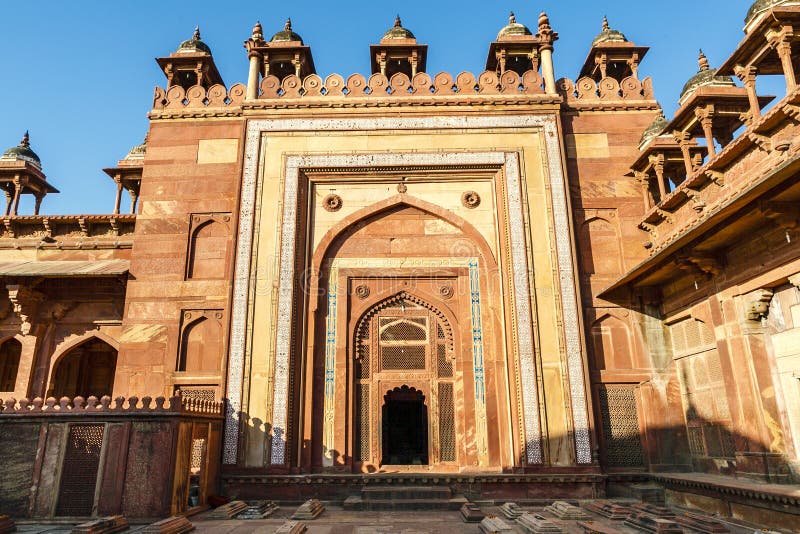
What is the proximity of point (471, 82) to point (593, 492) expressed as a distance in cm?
747

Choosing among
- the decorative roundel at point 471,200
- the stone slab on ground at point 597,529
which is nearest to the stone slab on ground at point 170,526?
the stone slab on ground at point 597,529

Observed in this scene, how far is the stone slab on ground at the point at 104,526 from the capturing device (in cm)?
573

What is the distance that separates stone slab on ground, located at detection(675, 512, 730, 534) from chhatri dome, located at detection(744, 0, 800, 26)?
6.09m

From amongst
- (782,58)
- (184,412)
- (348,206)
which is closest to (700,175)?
(782,58)

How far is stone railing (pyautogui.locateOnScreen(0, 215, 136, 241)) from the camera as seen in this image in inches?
451

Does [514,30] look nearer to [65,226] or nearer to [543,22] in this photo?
[543,22]

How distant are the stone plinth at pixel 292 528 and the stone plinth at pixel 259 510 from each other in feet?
3.57

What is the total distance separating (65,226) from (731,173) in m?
12.2

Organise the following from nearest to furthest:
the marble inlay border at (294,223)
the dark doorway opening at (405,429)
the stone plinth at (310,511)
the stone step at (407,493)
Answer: the stone plinth at (310,511) < the stone step at (407,493) < the marble inlay border at (294,223) < the dark doorway opening at (405,429)

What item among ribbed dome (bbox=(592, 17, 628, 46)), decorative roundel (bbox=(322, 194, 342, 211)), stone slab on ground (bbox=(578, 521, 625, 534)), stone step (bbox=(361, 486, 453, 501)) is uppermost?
ribbed dome (bbox=(592, 17, 628, 46))

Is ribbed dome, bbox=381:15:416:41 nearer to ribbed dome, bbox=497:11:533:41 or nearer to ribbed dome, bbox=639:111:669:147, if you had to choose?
ribbed dome, bbox=497:11:533:41

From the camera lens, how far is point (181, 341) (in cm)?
951

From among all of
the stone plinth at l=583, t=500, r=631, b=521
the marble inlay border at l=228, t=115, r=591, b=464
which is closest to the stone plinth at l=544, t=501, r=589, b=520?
the stone plinth at l=583, t=500, r=631, b=521

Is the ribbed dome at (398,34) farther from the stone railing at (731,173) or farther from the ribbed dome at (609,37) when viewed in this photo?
the stone railing at (731,173)
